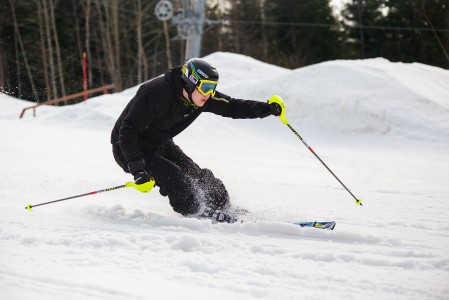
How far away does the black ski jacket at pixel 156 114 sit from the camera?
12.6 feet

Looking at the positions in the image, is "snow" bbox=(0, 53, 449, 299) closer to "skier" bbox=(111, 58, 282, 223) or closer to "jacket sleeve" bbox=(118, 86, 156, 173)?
"skier" bbox=(111, 58, 282, 223)

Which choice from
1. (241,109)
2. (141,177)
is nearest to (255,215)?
(241,109)

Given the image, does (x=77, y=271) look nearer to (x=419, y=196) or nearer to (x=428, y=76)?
(x=419, y=196)

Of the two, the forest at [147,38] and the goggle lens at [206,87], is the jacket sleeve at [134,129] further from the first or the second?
the forest at [147,38]

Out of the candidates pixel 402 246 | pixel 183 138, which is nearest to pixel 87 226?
pixel 402 246

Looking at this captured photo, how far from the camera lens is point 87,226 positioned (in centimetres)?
371

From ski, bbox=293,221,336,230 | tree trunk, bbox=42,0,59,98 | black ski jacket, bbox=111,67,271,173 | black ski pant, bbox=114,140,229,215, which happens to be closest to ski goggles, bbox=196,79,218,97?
black ski jacket, bbox=111,67,271,173

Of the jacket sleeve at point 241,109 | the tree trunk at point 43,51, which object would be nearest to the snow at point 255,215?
the jacket sleeve at point 241,109

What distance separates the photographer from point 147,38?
32.2 m

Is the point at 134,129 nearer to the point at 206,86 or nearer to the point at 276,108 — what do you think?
the point at 206,86

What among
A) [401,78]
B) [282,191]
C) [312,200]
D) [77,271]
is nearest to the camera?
[77,271]

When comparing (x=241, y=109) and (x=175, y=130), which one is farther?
(x=241, y=109)

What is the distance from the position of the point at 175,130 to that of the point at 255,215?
1067 millimetres

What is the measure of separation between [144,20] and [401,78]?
22.8 meters
